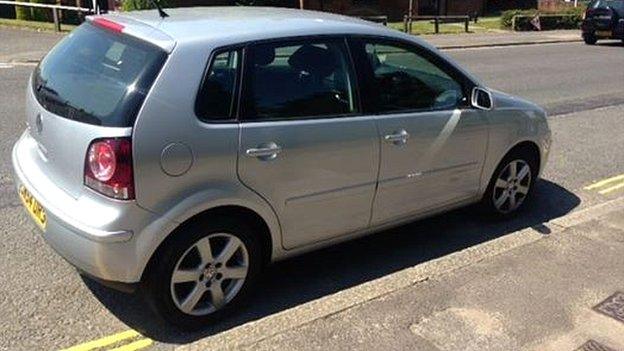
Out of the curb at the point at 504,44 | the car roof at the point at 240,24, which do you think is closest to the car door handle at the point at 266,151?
the car roof at the point at 240,24

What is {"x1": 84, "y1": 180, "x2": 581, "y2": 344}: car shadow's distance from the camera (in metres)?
3.40

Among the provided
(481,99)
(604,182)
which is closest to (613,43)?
(604,182)

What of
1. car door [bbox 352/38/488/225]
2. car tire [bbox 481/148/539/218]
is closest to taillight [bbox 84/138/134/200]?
car door [bbox 352/38/488/225]

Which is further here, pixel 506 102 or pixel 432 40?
pixel 432 40

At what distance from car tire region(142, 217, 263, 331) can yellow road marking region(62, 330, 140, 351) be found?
189mm

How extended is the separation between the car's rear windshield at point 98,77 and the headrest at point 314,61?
79 cm

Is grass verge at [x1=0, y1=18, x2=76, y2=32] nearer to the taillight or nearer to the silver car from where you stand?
the silver car

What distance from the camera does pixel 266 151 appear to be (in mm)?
3225

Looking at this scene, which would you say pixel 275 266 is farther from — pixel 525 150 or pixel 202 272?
pixel 525 150

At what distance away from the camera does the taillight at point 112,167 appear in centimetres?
287

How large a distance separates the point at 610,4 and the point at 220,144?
72.7 feet

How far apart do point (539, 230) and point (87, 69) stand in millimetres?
3339

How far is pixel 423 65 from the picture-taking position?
13.6ft

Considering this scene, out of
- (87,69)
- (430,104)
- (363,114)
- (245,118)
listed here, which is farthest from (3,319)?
(430,104)
